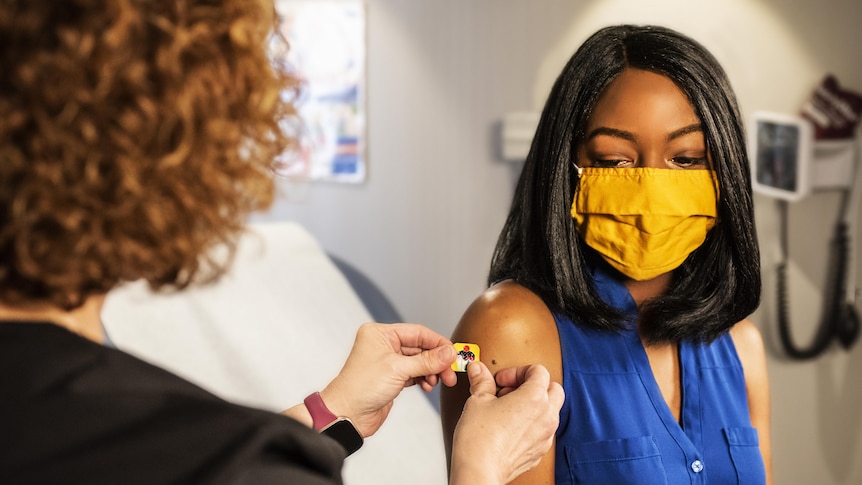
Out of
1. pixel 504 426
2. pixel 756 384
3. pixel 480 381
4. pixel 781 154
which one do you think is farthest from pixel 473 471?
pixel 781 154

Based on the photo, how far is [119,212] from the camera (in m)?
0.64

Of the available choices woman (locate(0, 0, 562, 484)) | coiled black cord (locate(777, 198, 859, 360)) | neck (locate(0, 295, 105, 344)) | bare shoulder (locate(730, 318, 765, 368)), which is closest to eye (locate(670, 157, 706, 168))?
bare shoulder (locate(730, 318, 765, 368))

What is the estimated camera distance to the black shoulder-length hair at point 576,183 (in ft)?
4.37

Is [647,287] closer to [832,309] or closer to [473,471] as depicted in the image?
[473,471]

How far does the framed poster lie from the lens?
3.69 m

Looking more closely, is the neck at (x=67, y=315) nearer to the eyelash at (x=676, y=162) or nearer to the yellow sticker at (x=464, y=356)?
the yellow sticker at (x=464, y=356)

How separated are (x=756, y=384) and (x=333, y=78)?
2671 millimetres

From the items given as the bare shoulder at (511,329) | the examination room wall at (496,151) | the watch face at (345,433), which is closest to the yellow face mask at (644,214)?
the bare shoulder at (511,329)

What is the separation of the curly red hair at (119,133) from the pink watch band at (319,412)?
1.53 feet

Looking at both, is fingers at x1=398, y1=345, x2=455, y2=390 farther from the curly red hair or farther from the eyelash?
the curly red hair

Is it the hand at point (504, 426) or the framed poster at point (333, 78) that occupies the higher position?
the framed poster at point (333, 78)

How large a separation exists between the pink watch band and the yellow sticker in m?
0.19

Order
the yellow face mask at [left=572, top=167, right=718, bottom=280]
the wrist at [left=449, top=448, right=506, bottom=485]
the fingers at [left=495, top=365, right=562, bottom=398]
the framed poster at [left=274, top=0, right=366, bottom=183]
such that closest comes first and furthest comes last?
the wrist at [left=449, top=448, right=506, bottom=485]
the fingers at [left=495, top=365, right=562, bottom=398]
the yellow face mask at [left=572, top=167, right=718, bottom=280]
the framed poster at [left=274, top=0, right=366, bottom=183]

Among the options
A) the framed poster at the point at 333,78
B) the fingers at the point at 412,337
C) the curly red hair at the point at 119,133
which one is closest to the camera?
the curly red hair at the point at 119,133
